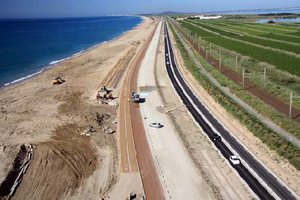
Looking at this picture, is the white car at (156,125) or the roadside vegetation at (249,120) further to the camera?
the white car at (156,125)

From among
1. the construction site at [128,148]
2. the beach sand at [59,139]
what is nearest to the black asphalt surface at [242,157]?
the construction site at [128,148]

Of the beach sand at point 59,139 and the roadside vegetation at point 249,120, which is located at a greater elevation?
the roadside vegetation at point 249,120

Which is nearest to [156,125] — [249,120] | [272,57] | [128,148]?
[128,148]

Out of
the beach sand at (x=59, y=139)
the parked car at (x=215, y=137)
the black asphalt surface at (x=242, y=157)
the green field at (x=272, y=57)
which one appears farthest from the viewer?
the green field at (x=272, y=57)

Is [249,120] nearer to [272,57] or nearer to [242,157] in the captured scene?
[242,157]

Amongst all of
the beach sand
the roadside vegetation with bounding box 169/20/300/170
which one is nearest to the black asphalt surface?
the roadside vegetation with bounding box 169/20/300/170

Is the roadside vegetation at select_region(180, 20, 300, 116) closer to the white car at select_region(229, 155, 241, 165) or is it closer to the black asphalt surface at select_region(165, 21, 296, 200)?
the black asphalt surface at select_region(165, 21, 296, 200)

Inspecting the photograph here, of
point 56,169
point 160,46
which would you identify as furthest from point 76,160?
point 160,46

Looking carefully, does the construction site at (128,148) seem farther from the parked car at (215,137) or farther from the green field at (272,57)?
the green field at (272,57)

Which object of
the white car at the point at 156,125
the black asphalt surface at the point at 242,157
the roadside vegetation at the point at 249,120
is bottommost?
the black asphalt surface at the point at 242,157
